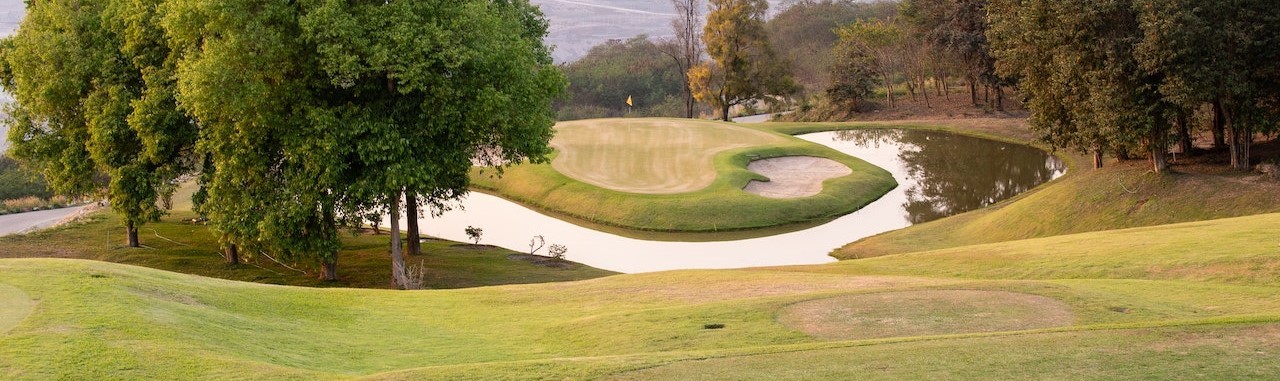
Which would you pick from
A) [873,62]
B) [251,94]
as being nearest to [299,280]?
[251,94]

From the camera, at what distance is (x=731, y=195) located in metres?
53.6

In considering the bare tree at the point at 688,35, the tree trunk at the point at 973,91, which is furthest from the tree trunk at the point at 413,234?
the bare tree at the point at 688,35

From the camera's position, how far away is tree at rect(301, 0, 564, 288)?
31.3m

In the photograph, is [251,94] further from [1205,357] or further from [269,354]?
[1205,357]

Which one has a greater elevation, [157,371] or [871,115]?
[871,115]

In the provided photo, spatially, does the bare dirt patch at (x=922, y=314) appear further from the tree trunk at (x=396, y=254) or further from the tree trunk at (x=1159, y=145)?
the tree trunk at (x=1159, y=145)

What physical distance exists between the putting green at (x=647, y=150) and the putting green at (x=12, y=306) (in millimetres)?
38935

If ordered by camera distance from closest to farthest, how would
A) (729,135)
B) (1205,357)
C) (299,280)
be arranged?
1. (1205,357)
2. (299,280)
3. (729,135)

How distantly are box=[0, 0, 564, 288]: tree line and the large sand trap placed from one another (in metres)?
20.2

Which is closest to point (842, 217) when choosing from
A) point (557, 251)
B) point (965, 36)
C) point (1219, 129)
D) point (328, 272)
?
point (557, 251)

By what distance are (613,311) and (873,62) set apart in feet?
271

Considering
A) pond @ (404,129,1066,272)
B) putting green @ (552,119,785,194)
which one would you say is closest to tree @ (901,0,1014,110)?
pond @ (404,129,1066,272)

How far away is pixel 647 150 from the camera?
2685 inches

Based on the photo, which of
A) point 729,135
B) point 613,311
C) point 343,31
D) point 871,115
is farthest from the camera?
point 871,115
